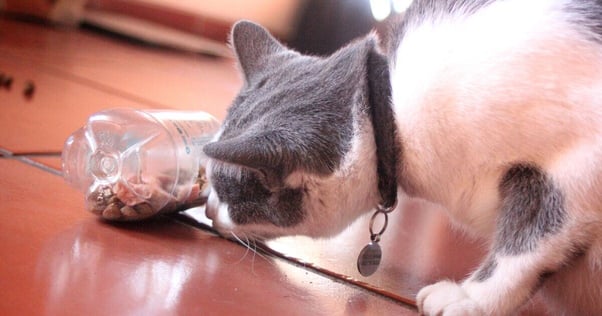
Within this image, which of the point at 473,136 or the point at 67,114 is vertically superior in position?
the point at 473,136

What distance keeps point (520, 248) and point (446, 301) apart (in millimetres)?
126

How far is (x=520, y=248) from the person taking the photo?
0.97 metres

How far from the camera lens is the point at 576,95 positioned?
0.97m

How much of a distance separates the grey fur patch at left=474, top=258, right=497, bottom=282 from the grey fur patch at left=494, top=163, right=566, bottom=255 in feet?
0.07

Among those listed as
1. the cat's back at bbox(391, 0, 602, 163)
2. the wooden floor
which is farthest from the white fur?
the wooden floor

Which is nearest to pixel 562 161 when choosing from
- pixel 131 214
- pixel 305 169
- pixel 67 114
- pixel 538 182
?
pixel 538 182

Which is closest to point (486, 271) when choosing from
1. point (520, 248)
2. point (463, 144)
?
point (520, 248)

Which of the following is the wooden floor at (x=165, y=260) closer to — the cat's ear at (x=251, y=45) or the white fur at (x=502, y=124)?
the white fur at (x=502, y=124)

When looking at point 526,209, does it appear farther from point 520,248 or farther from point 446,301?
point 446,301

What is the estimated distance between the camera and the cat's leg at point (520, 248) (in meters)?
0.95

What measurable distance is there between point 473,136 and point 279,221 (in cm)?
33

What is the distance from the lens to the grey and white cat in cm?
96

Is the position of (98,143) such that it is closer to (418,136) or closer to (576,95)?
(418,136)

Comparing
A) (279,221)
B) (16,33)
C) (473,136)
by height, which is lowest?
(16,33)
